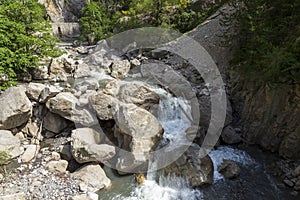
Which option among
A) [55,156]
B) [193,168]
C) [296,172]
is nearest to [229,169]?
[193,168]

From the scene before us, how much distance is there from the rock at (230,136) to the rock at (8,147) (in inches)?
295

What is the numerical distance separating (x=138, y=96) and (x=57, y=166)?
3836 mm

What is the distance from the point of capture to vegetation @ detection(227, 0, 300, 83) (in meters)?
6.64

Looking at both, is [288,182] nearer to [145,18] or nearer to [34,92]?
[34,92]

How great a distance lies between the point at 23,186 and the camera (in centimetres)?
677

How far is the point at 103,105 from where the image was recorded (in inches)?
338

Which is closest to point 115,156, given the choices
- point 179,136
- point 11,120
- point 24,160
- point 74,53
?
point 179,136

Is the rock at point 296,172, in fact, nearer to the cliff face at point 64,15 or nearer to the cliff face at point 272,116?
the cliff face at point 272,116

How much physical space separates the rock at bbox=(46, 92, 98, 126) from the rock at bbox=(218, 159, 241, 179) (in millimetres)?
4755

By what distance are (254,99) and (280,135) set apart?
5.57 feet

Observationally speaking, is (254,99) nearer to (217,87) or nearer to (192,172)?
(217,87)

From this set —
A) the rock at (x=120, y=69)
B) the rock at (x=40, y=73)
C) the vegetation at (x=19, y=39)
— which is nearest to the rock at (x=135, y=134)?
the vegetation at (x=19, y=39)

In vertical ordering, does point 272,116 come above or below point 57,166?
above

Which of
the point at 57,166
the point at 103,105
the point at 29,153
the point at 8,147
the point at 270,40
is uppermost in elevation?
the point at 270,40
